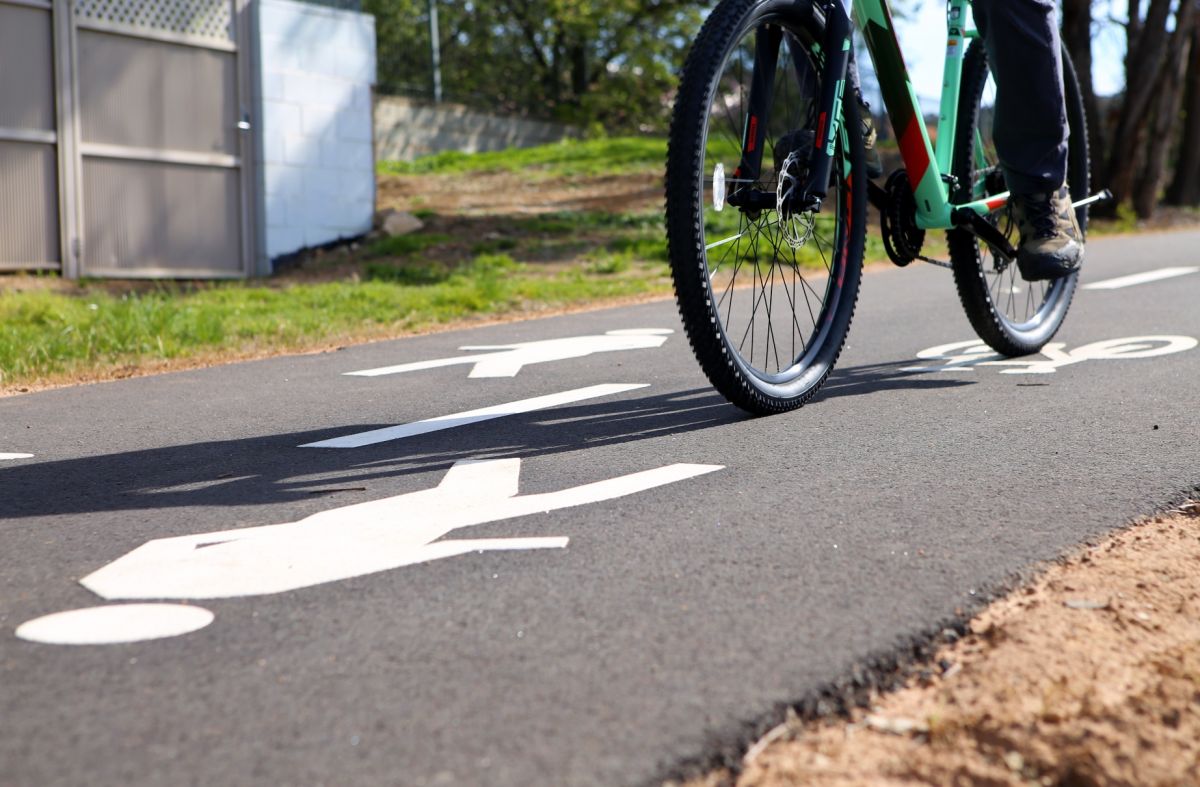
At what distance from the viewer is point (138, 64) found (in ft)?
36.2

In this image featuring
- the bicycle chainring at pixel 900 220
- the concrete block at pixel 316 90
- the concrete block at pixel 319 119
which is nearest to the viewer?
the bicycle chainring at pixel 900 220

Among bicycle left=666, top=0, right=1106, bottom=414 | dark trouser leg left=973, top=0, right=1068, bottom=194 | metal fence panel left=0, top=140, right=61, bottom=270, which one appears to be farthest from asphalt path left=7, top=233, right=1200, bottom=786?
metal fence panel left=0, top=140, right=61, bottom=270

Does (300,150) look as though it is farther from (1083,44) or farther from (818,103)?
(1083,44)

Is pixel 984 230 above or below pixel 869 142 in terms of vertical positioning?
below

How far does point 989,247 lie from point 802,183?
48.3 inches

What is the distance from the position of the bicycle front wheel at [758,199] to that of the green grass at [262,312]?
300cm

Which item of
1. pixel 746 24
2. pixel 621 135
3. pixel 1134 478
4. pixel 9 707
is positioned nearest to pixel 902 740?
pixel 9 707

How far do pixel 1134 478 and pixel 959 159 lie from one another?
5.93 ft

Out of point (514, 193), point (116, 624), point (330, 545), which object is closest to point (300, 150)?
point (514, 193)

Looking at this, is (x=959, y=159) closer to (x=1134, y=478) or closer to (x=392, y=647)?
(x=1134, y=478)

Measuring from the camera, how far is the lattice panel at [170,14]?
1079 cm

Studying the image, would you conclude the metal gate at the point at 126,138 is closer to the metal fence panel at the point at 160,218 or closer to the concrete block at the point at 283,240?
the metal fence panel at the point at 160,218

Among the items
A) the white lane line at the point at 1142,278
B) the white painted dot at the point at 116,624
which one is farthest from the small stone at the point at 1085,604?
the white lane line at the point at 1142,278

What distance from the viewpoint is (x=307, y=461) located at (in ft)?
10.8
